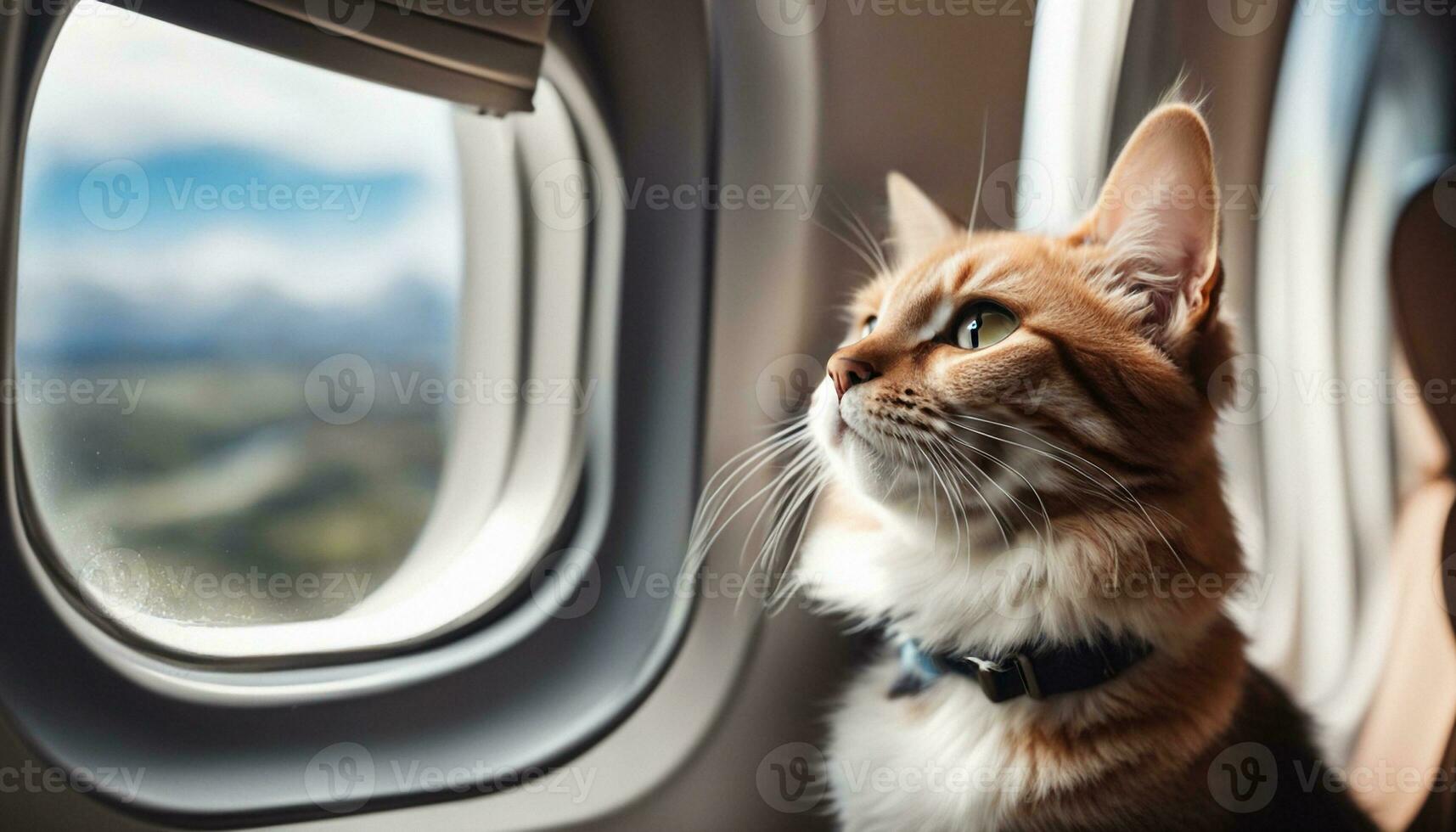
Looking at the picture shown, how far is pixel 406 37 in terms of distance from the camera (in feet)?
2.97

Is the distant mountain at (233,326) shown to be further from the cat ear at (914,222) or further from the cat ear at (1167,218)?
the cat ear at (1167,218)

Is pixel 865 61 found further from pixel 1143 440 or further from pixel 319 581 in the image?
pixel 319 581

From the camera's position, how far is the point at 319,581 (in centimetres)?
103

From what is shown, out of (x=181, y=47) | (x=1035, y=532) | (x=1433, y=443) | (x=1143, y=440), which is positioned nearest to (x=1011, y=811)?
(x=1035, y=532)

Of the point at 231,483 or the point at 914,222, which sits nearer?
the point at 231,483

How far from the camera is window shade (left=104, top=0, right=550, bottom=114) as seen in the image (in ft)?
2.75

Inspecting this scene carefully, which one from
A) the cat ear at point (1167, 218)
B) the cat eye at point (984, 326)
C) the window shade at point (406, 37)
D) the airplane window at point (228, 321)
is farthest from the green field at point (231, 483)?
the cat ear at point (1167, 218)

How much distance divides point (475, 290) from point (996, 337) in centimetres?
69

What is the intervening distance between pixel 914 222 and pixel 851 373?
1.11ft

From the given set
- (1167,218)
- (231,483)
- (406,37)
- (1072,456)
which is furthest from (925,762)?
(406,37)

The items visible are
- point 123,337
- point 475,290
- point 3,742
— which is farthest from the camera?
point 475,290

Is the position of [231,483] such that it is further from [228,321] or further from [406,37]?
A: [406,37]

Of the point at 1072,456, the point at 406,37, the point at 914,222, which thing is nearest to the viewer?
the point at 1072,456

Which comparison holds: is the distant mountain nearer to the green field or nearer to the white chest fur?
the green field
